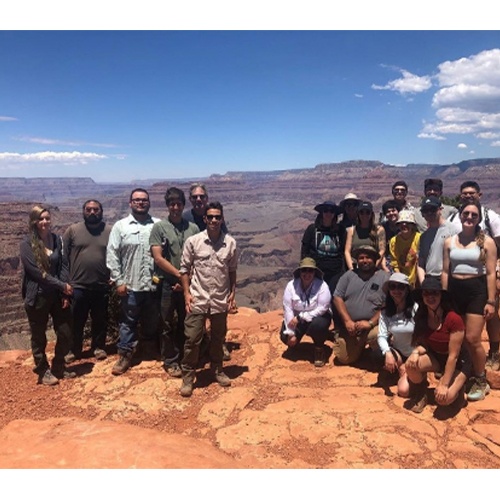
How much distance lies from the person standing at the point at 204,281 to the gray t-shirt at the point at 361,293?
1.45 m

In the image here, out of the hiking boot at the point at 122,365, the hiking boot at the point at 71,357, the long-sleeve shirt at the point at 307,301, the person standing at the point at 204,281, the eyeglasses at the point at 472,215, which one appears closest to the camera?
the eyeglasses at the point at 472,215

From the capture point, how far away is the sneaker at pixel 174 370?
4.79 meters

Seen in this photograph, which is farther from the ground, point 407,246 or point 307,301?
point 407,246

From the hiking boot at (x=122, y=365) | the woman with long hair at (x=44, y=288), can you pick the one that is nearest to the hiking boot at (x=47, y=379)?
the woman with long hair at (x=44, y=288)

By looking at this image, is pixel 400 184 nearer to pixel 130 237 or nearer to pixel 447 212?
pixel 447 212

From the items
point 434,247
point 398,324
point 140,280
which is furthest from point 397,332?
point 140,280

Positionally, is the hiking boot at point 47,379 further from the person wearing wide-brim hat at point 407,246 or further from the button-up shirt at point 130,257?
the person wearing wide-brim hat at point 407,246

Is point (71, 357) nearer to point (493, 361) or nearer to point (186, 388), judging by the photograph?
point (186, 388)

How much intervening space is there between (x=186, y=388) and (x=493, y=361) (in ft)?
11.3

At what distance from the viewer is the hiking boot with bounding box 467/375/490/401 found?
389 cm

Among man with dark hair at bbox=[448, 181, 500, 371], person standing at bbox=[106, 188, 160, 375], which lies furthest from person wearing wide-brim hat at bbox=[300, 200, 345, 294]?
person standing at bbox=[106, 188, 160, 375]

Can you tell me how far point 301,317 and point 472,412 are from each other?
211 cm

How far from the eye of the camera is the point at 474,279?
3.88m

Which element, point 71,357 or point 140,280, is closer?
point 140,280
